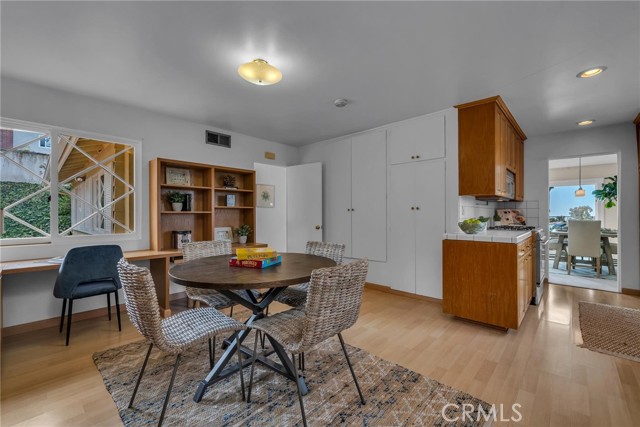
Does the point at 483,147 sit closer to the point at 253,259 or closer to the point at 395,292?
the point at 395,292

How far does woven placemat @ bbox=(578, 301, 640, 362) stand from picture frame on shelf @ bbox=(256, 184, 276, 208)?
418cm

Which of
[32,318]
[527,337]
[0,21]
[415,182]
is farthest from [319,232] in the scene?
[0,21]

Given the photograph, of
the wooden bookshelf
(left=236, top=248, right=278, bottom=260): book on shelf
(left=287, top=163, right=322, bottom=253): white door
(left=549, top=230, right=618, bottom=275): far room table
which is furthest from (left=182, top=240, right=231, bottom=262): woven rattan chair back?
(left=549, top=230, right=618, bottom=275): far room table

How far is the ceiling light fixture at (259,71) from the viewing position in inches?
83.2

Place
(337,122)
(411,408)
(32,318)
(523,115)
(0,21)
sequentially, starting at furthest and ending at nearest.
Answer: (337,122)
(523,115)
(32,318)
(0,21)
(411,408)

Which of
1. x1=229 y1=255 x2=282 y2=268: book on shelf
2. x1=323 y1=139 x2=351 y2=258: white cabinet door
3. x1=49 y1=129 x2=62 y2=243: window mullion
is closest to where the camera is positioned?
x1=229 y1=255 x2=282 y2=268: book on shelf

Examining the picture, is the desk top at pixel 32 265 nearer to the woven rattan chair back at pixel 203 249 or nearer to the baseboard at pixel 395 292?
the woven rattan chair back at pixel 203 249

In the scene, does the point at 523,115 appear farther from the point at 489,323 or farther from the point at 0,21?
the point at 0,21

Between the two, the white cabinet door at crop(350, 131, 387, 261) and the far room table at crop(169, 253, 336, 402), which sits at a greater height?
the white cabinet door at crop(350, 131, 387, 261)

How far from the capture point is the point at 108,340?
2557 millimetres

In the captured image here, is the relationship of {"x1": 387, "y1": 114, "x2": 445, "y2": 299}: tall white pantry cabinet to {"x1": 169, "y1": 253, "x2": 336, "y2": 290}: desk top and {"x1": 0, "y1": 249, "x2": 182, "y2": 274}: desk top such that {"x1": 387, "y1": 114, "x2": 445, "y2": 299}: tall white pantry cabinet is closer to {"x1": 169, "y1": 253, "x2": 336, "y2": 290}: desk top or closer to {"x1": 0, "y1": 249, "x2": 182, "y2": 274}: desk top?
{"x1": 169, "y1": 253, "x2": 336, "y2": 290}: desk top

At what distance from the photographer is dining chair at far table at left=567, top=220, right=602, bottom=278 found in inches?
189

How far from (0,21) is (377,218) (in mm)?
3924

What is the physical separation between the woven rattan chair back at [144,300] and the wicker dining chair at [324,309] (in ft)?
1.73
